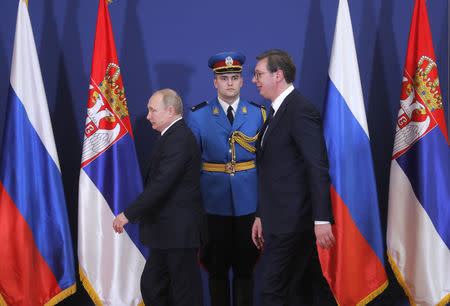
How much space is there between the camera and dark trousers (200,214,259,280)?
2369mm

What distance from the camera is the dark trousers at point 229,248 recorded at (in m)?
→ 2.37

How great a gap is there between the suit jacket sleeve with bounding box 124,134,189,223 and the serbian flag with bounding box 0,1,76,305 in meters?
0.75

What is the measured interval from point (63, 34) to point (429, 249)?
102 inches

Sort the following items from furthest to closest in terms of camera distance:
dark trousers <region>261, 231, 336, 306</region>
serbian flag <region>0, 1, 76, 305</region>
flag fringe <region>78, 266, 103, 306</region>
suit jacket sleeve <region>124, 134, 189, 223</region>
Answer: flag fringe <region>78, 266, 103, 306</region> < serbian flag <region>0, 1, 76, 305</region> < suit jacket sleeve <region>124, 134, 189, 223</region> < dark trousers <region>261, 231, 336, 306</region>

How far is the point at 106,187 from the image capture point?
2484 millimetres

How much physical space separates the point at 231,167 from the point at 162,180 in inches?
21.7

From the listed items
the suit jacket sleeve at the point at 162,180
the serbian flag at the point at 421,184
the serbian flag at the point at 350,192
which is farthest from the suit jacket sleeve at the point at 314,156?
the serbian flag at the point at 421,184

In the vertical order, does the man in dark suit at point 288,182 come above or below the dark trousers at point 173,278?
above

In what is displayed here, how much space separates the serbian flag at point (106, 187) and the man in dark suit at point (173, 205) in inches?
19.7

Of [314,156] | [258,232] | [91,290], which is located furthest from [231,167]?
[91,290]

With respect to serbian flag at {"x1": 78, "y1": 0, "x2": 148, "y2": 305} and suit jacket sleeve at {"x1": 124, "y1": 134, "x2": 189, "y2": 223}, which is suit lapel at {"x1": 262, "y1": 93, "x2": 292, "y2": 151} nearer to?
suit jacket sleeve at {"x1": 124, "y1": 134, "x2": 189, "y2": 223}

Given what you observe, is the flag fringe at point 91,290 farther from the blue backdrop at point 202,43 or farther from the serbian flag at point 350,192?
the serbian flag at point 350,192

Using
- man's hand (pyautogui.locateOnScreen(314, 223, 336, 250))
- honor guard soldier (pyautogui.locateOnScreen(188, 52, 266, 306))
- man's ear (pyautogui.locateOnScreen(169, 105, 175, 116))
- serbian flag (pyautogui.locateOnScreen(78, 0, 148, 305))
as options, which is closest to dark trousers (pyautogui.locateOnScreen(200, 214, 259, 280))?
honor guard soldier (pyautogui.locateOnScreen(188, 52, 266, 306))

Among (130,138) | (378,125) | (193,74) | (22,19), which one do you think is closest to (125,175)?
(130,138)
